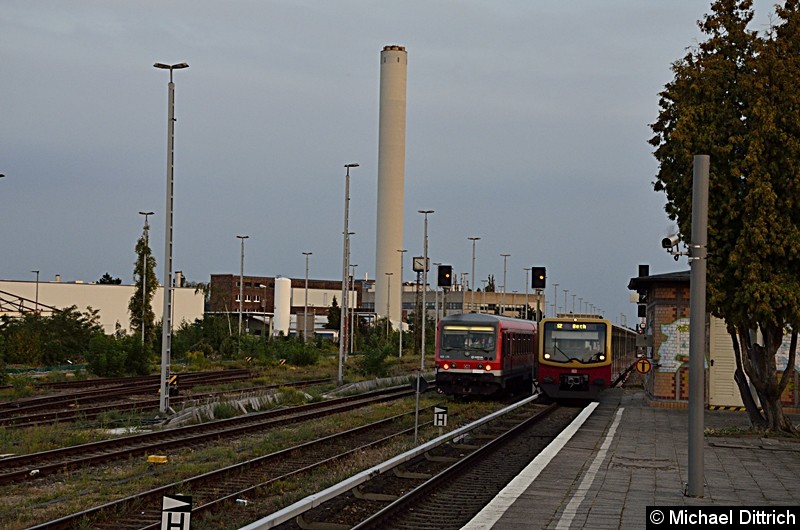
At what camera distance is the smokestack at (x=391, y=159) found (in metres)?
106

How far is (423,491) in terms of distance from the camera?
1466 cm

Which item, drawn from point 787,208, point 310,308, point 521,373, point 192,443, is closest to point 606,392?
point 521,373

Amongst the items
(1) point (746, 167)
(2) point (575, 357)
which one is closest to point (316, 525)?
(1) point (746, 167)

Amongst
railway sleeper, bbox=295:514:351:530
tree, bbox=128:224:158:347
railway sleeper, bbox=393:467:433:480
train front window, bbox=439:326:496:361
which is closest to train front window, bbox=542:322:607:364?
train front window, bbox=439:326:496:361

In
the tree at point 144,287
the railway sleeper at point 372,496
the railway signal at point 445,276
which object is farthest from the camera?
the tree at point 144,287

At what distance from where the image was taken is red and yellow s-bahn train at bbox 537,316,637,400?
34.3 m

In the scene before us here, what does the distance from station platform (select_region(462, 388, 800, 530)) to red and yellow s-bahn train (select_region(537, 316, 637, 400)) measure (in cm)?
909

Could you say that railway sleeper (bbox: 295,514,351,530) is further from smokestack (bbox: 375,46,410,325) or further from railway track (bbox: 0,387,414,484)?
smokestack (bbox: 375,46,410,325)

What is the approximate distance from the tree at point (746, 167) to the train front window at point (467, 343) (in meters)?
10.4

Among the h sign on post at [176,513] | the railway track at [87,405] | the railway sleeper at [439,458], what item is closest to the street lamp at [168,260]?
the railway track at [87,405]

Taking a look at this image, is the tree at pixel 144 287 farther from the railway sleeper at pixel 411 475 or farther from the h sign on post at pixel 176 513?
the h sign on post at pixel 176 513

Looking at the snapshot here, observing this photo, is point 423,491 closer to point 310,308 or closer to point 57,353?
point 57,353

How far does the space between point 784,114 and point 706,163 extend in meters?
9.59

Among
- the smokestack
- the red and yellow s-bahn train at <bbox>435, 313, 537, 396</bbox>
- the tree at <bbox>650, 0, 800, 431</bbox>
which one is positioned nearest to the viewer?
the tree at <bbox>650, 0, 800, 431</bbox>
